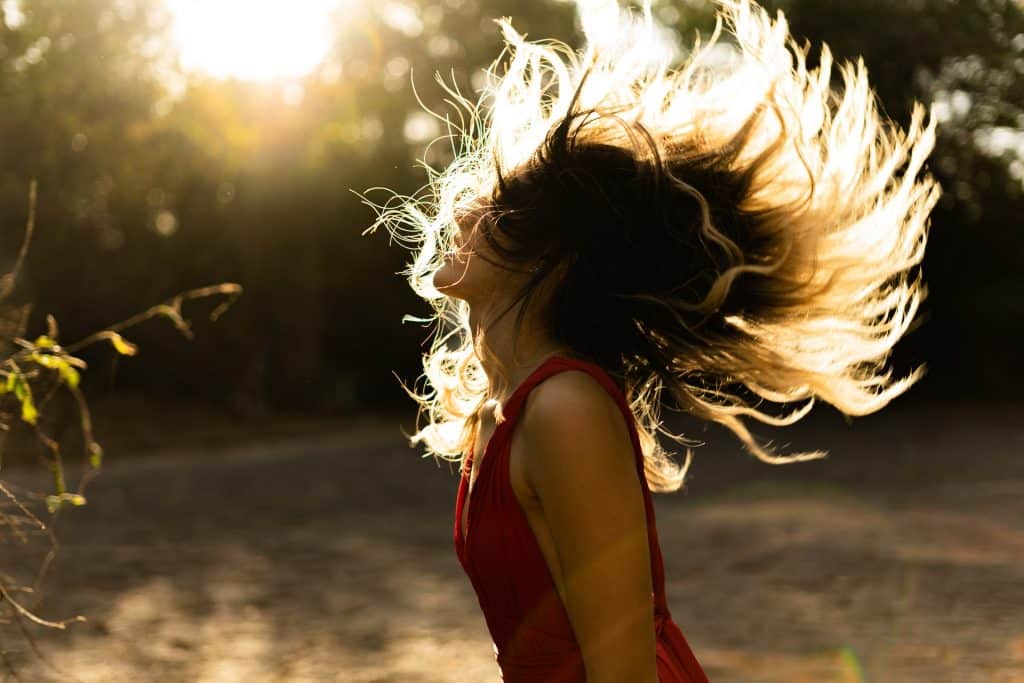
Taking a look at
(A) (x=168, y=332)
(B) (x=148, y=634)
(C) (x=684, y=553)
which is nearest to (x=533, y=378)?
(B) (x=148, y=634)

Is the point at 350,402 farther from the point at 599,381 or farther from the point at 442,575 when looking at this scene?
the point at 599,381

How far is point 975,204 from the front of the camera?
24.4 metres

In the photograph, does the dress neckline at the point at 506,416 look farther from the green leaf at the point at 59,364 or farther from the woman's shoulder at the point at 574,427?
the green leaf at the point at 59,364

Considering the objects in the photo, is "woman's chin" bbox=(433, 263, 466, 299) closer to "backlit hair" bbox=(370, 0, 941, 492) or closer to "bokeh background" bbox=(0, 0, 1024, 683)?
"backlit hair" bbox=(370, 0, 941, 492)

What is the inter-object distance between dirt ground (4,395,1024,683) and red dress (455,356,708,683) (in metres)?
3.82

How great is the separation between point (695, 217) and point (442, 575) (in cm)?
644

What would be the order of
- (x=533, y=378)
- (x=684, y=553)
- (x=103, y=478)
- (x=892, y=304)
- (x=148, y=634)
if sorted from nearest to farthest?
1. (x=533, y=378)
2. (x=892, y=304)
3. (x=148, y=634)
4. (x=684, y=553)
5. (x=103, y=478)

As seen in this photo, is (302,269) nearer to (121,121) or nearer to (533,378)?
(121,121)

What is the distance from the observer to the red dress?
68.5 inches

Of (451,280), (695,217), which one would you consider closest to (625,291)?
(695,217)

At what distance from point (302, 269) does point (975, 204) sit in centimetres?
1389

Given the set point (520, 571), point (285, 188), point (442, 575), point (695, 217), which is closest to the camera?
point (520, 571)

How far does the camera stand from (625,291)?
200cm

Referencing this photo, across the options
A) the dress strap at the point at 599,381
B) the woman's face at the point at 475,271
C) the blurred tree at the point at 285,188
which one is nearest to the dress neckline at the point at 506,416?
the dress strap at the point at 599,381
